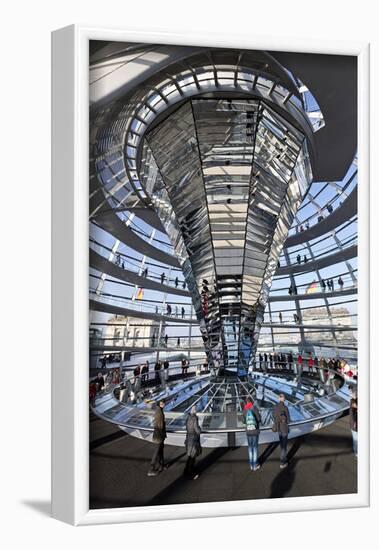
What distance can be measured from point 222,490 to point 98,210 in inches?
142

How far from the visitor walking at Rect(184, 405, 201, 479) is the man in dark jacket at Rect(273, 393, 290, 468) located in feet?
3.43

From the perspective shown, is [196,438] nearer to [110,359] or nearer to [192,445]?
[192,445]

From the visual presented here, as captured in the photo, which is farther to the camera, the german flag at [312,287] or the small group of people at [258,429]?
the german flag at [312,287]

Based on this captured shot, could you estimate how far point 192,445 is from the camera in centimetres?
698

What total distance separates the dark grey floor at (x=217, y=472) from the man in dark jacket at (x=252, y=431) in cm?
8

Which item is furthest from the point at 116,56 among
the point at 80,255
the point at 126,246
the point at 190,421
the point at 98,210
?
the point at 190,421

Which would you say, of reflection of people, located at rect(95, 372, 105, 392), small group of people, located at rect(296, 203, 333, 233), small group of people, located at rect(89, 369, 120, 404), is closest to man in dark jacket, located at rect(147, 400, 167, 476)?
small group of people, located at rect(89, 369, 120, 404)

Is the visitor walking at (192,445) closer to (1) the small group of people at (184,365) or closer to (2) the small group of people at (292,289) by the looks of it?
(2) the small group of people at (292,289)

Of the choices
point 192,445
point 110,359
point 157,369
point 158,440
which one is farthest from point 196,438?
point 157,369

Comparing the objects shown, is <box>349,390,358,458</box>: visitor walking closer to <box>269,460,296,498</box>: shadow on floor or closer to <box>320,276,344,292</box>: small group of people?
<box>269,460,296,498</box>: shadow on floor

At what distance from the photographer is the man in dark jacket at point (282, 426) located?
695 cm

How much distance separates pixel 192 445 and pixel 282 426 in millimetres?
1223

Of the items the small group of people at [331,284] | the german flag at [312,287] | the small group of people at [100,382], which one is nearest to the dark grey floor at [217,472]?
the small group of people at [100,382]
